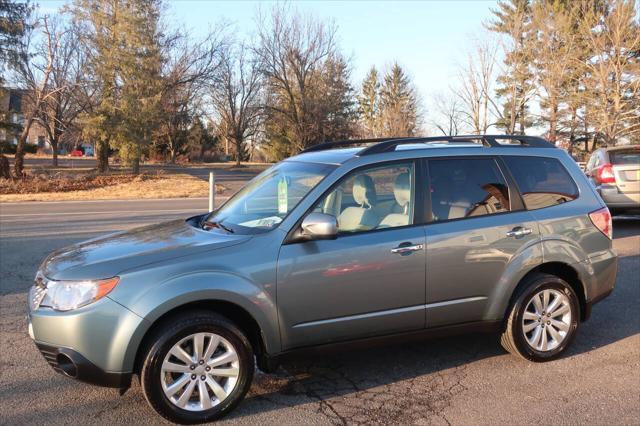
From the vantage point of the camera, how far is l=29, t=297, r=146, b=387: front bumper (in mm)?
3260

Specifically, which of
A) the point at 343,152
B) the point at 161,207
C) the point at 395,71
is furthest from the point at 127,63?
the point at 395,71

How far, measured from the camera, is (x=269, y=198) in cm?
436

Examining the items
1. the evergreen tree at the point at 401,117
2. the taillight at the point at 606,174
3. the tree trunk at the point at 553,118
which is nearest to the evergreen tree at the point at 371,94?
the evergreen tree at the point at 401,117

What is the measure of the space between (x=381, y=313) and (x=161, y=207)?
14573mm

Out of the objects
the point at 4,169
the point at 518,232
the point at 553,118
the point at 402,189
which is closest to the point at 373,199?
the point at 402,189

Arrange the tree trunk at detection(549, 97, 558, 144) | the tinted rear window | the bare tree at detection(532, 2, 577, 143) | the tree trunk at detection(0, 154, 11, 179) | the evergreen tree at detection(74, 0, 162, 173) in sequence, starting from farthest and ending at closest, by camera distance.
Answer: the tree trunk at detection(549, 97, 558, 144), the bare tree at detection(532, 2, 577, 143), the evergreen tree at detection(74, 0, 162, 173), the tree trunk at detection(0, 154, 11, 179), the tinted rear window

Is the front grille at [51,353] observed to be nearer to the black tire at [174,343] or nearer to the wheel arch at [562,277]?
the black tire at [174,343]

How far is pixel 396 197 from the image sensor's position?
4277 millimetres

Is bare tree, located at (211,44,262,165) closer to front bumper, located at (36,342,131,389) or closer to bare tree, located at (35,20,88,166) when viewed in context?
bare tree, located at (35,20,88,166)

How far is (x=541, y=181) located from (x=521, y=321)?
1.22 metres

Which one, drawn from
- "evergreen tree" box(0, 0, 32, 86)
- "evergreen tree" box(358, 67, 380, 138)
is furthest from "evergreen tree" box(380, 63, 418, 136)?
"evergreen tree" box(0, 0, 32, 86)

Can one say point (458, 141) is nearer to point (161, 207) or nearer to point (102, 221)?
point (102, 221)

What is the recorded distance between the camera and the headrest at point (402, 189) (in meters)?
4.22

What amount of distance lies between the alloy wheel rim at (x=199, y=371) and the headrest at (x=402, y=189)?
1689 millimetres
